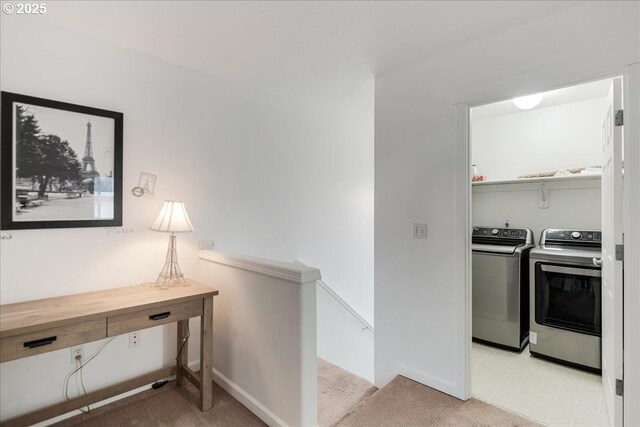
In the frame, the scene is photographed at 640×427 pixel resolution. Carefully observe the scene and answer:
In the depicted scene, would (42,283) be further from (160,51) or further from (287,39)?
(287,39)

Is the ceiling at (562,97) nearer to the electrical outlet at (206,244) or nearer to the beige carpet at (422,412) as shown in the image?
the beige carpet at (422,412)

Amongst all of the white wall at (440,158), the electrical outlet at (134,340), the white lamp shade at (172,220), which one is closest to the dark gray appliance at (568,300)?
the white wall at (440,158)

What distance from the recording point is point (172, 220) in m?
2.01

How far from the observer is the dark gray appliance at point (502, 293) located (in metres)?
2.74

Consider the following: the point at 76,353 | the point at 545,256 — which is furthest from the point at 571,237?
the point at 76,353

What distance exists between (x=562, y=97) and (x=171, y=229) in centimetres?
352

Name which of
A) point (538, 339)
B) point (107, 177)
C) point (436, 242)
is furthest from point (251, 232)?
point (538, 339)

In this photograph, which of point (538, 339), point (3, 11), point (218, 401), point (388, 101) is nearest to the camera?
point (3, 11)

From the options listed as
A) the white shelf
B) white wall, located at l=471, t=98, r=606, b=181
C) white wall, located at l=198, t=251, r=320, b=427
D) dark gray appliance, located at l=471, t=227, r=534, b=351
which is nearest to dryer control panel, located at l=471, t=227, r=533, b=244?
dark gray appliance, located at l=471, t=227, r=534, b=351

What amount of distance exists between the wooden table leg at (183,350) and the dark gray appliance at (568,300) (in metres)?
2.88

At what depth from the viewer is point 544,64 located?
1713 millimetres

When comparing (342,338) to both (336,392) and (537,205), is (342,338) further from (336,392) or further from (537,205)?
(537,205)

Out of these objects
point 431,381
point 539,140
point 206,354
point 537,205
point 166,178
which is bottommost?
point 431,381

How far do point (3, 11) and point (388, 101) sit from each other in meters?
2.36
